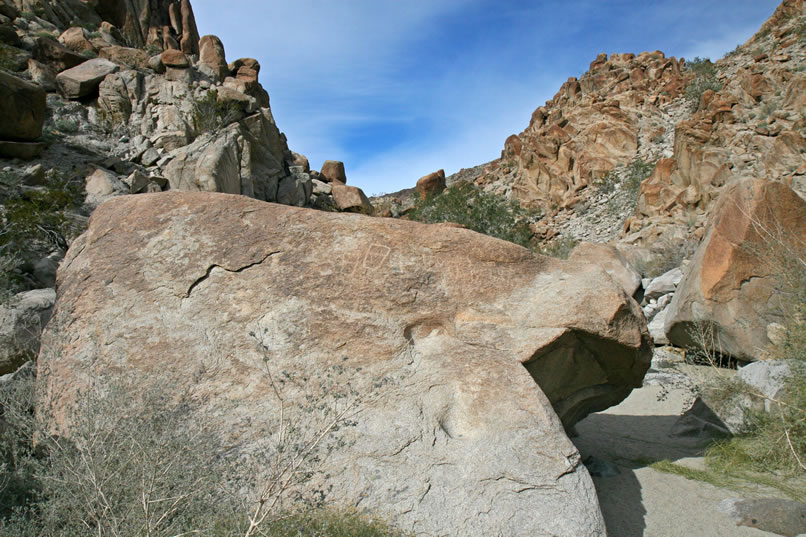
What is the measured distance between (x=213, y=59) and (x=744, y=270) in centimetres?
1998

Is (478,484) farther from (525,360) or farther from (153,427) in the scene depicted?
(153,427)

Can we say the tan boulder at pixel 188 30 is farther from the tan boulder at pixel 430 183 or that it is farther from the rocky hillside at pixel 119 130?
the tan boulder at pixel 430 183

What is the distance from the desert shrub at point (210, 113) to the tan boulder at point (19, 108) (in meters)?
4.84

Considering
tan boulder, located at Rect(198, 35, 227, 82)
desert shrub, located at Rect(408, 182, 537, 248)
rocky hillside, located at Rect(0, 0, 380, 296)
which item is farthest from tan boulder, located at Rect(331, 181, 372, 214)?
tan boulder, located at Rect(198, 35, 227, 82)

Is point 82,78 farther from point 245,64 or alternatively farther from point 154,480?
point 154,480

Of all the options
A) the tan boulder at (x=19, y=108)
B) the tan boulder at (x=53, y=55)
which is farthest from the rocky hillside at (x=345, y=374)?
the tan boulder at (x=53, y=55)

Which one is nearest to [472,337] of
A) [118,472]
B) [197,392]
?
[197,392]

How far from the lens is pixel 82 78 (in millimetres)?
15516

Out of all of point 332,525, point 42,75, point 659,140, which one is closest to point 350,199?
point 42,75

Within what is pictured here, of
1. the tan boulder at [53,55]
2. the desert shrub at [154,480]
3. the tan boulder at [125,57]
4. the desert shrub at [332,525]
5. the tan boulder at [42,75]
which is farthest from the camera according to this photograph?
the tan boulder at [125,57]

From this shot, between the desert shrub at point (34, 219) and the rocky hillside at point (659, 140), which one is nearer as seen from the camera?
the desert shrub at point (34, 219)

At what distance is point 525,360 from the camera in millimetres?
3062

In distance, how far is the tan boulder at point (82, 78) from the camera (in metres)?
15.3

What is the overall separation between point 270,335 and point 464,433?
1.24 m
